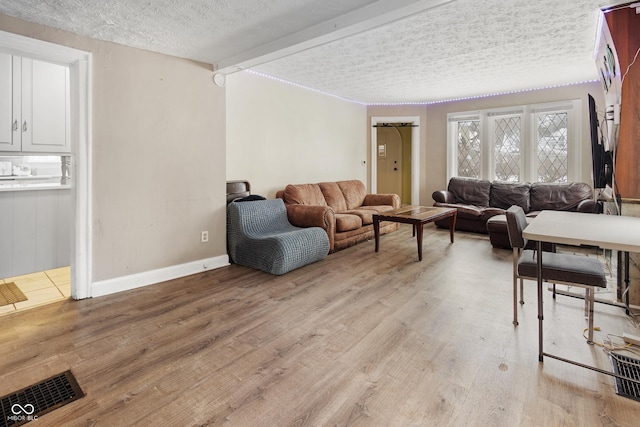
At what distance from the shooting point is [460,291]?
9.77 feet

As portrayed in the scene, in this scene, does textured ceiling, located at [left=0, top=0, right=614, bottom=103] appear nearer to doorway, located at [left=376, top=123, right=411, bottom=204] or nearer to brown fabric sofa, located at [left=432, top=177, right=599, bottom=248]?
brown fabric sofa, located at [left=432, top=177, right=599, bottom=248]

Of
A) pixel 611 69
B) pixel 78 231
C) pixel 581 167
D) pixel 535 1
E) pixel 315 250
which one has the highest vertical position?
pixel 535 1

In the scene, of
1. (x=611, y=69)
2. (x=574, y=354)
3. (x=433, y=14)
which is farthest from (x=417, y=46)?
(x=574, y=354)

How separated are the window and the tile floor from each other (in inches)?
251

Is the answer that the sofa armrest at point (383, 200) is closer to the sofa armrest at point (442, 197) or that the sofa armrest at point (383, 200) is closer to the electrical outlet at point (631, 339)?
the sofa armrest at point (442, 197)

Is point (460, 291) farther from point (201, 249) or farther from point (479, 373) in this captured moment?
point (201, 249)


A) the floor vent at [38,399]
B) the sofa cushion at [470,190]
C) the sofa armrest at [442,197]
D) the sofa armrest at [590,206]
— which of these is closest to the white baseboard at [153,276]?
the floor vent at [38,399]

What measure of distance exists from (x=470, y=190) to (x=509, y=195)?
25.2 inches

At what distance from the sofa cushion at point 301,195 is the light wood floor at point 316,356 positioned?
67.8 inches

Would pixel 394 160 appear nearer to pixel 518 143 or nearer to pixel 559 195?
pixel 518 143

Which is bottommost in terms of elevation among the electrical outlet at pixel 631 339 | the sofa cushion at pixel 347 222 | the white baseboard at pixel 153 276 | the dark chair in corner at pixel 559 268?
the electrical outlet at pixel 631 339

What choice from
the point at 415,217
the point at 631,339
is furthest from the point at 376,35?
the point at 631,339

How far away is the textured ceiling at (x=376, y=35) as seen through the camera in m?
2.38

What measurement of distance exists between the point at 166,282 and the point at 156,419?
202 cm
